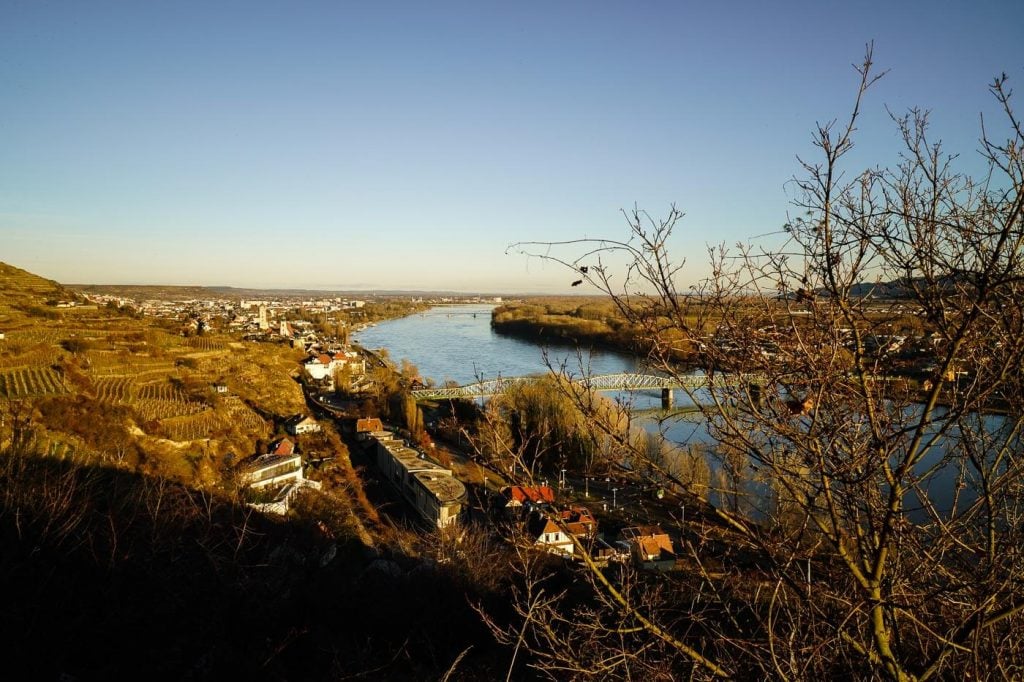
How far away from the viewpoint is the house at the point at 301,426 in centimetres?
1248

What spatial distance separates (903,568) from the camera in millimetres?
1453

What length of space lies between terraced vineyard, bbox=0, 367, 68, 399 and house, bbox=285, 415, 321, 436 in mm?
4779

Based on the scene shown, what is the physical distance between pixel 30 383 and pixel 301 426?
545 centimetres

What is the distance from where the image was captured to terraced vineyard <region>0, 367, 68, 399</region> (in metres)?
7.29

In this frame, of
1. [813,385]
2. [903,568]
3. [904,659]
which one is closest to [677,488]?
[813,385]

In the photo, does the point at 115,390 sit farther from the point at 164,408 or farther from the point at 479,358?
the point at 479,358

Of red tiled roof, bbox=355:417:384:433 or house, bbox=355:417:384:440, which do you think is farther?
red tiled roof, bbox=355:417:384:433

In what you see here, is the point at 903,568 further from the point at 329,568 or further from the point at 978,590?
the point at 329,568

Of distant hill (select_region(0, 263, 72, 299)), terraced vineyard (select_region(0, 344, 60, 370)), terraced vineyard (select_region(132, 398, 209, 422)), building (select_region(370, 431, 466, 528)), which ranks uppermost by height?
distant hill (select_region(0, 263, 72, 299))

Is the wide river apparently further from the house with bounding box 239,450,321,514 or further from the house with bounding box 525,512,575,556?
the house with bounding box 525,512,575,556

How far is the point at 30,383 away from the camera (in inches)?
307

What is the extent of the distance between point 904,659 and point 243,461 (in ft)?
32.7

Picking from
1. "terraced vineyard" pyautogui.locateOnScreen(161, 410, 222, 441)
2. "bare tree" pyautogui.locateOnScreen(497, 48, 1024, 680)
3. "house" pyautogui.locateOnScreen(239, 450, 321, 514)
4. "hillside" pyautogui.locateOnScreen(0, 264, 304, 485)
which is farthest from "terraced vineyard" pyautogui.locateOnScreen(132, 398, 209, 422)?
"bare tree" pyautogui.locateOnScreen(497, 48, 1024, 680)

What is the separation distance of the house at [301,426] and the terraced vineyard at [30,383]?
15.7ft
